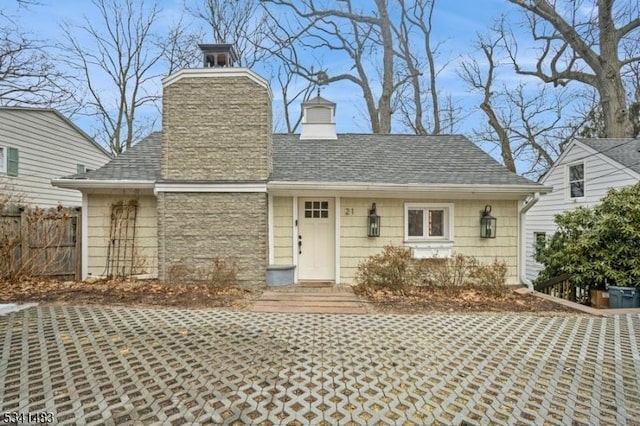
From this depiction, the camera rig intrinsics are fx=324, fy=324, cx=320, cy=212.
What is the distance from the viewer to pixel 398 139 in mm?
→ 10117

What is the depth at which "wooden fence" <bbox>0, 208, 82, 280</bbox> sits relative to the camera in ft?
23.3

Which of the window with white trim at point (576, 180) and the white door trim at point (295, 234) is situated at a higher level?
the window with white trim at point (576, 180)

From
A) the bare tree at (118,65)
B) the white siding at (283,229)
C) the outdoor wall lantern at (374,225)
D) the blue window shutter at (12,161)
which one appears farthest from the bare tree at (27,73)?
the outdoor wall lantern at (374,225)

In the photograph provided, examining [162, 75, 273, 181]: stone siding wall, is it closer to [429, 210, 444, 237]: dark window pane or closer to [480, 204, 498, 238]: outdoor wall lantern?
[429, 210, 444, 237]: dark window pane

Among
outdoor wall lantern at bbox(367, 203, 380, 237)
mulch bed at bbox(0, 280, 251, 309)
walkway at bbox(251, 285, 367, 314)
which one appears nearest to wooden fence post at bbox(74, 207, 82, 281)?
mulch bed at bbox(0, 280, 251, 309)

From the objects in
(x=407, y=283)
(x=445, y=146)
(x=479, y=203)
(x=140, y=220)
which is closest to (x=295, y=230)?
(x=407, y=283)

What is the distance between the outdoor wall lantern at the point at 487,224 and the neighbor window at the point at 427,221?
763 millimetres

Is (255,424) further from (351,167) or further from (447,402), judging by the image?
(351,167)

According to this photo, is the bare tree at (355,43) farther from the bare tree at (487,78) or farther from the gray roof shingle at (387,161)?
the gray roof shingle at (387,161)

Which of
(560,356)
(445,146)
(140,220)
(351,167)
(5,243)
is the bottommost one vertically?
(560,356)

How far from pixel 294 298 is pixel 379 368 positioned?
10.4 feet

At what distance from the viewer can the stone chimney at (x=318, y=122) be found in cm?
1001

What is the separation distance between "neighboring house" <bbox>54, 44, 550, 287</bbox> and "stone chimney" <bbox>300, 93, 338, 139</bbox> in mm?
1581

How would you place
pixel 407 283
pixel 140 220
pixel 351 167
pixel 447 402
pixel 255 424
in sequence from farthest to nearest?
pixel 351 167, pixel 140 220, pixel 407 283, pixel 447 402, pixel 255 424
